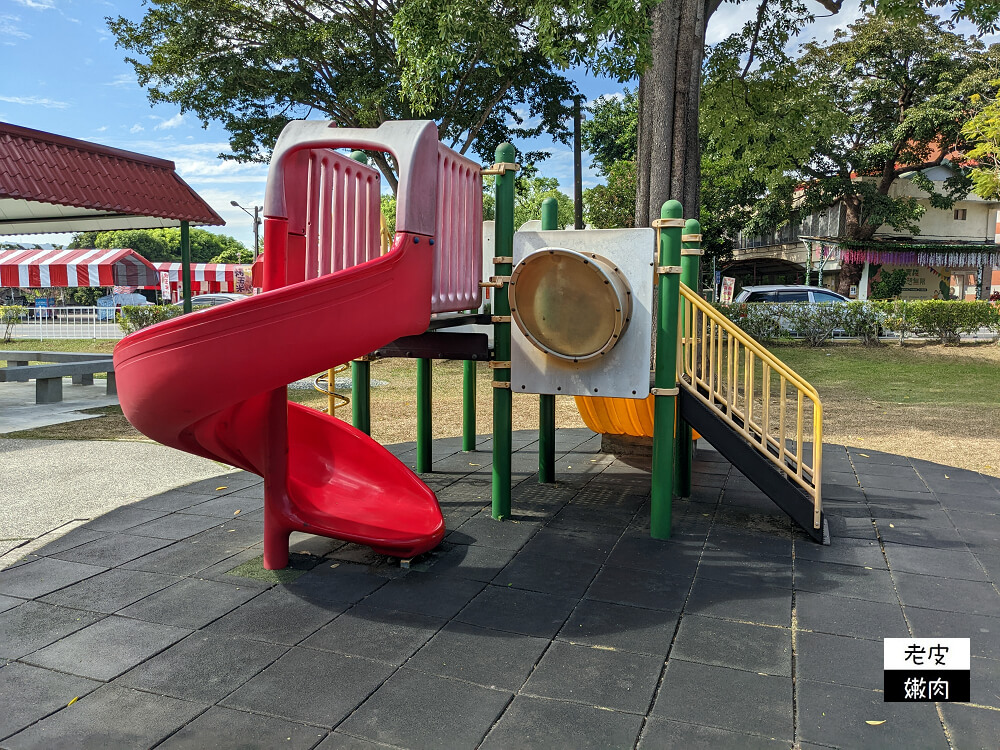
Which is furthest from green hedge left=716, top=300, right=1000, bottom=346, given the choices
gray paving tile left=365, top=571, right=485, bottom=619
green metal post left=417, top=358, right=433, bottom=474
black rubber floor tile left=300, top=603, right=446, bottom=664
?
black rubber floor tile left=300, top=603, right=446, bottom=664

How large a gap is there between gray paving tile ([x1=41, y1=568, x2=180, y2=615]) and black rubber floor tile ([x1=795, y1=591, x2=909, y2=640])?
128 inches

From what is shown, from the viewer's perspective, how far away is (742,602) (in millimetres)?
3824

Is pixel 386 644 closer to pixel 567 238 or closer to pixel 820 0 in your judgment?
pixel 567 238

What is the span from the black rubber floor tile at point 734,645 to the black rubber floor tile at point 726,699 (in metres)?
0.07

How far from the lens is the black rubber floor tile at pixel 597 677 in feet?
9.41

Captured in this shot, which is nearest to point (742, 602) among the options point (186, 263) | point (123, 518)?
point (123, 518)

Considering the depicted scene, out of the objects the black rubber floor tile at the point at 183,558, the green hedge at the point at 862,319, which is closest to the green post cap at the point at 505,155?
the black rubber floor tile at the point at 183,558

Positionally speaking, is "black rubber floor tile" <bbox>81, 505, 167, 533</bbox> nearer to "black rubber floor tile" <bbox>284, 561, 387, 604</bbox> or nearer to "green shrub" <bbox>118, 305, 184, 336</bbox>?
"black rubber floor tile" <bbox>284, 561, 387, 604</bbox>

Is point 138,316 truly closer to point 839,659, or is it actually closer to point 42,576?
point 42,576

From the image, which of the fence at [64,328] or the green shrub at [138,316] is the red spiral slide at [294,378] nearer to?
the green shrub at [138,316]

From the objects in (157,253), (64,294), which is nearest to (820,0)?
(64,294)

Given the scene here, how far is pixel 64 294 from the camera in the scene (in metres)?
55.8

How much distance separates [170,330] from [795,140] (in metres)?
14.4

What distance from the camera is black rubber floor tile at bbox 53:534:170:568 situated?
4.38 meters
